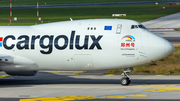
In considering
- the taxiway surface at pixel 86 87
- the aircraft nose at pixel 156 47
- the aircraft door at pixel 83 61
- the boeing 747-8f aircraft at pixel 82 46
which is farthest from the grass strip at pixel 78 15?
the aircraft nose at pixel 156 47

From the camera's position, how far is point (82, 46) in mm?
23000

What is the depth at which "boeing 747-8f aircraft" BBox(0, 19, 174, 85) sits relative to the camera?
22359 mm

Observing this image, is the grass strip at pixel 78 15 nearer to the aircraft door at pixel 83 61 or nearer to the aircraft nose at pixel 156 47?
the aircraft door at pixel 83 61

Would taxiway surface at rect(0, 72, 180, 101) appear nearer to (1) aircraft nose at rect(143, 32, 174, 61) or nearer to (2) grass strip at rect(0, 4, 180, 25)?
(1) aircraft nose at rect(143, 32, 174, 61)

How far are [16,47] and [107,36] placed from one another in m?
6.23

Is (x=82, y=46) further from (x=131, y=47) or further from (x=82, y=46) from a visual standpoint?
(x=131, y=47)

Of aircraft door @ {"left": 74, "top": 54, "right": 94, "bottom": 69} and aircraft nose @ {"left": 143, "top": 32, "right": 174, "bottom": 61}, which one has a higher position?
aircraft nose @ {"left": 143, "top": 32, "right": 174, "bottom": 61}

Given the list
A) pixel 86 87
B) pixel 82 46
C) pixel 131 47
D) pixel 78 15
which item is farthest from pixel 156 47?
pixel 78 15

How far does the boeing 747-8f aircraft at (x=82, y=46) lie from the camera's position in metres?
22.4

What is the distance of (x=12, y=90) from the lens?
75.1 ft

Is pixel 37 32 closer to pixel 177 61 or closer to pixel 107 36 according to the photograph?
pixel 107 36

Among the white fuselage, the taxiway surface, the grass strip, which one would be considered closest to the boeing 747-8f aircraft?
the white fuselage

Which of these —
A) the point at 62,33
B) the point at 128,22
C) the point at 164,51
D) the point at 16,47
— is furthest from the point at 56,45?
the point at 164,51

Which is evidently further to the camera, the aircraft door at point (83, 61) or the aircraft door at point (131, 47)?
the aircraft door at point (83, 61)
